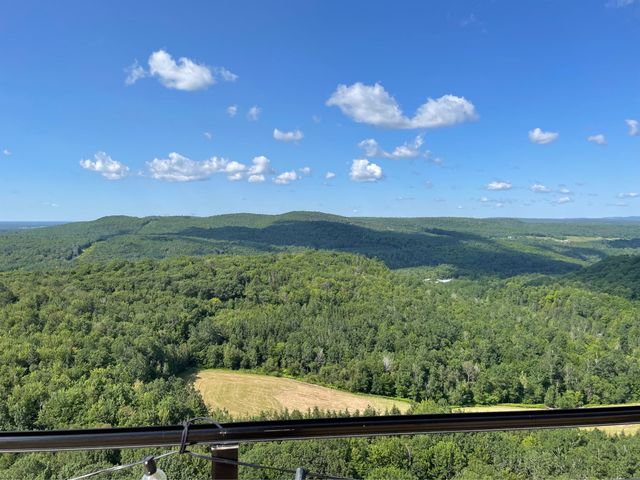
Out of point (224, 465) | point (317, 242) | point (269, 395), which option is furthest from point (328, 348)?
Answer: point (317, 242)

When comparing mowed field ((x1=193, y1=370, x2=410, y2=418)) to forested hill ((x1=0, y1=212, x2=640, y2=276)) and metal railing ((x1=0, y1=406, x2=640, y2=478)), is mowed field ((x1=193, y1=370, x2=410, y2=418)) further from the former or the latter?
forested hill ((x1=0, y1=212, x2=640, y2=276))

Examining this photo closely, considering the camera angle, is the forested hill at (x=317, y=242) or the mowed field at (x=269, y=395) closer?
the mowed field at (x=269, y=395)

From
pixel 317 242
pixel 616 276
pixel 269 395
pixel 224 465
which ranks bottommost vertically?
pixel 269 395

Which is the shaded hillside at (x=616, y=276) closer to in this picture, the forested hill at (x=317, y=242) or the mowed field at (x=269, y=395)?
the forested hill at (x=317, y=242)

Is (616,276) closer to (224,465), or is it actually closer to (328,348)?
(328,348)

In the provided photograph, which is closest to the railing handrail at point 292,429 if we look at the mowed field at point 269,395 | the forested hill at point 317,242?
the mowed field at point 269,395

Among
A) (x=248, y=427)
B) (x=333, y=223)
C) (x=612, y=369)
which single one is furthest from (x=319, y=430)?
(x=333, y=223)
